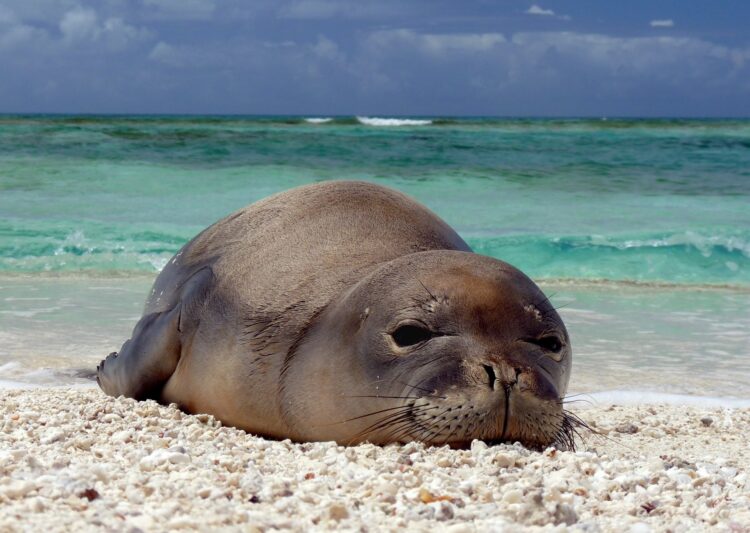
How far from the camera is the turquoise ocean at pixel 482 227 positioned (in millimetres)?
7387

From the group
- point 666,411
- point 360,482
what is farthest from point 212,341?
point 666,411

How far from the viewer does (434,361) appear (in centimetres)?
385

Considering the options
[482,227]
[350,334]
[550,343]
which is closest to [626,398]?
[550,343]

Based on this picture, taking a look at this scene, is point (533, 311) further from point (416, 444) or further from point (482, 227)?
point (482, 227)

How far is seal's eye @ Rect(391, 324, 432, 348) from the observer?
3992 mm

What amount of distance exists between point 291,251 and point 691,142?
35289 mm

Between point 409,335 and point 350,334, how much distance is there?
275 millimetres

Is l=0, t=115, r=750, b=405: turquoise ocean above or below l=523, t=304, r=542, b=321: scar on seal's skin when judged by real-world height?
below

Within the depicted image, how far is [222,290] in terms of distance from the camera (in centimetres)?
496

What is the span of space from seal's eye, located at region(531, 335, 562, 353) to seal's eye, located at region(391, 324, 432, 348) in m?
0.40

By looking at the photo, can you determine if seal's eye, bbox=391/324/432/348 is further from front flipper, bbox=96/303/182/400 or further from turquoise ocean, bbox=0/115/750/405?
turquoise ocean, bbox=0/115/750/405

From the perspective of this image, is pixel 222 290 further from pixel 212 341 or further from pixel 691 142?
pixel 691 142

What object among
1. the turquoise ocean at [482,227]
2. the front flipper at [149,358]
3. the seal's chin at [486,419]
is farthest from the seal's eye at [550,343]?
the turquoise ocean at [482,227]

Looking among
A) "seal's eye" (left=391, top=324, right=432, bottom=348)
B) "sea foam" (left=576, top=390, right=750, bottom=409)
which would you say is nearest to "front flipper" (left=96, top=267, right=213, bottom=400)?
"seal's eye" (left=391, top=324, right=432, bottom=348)
